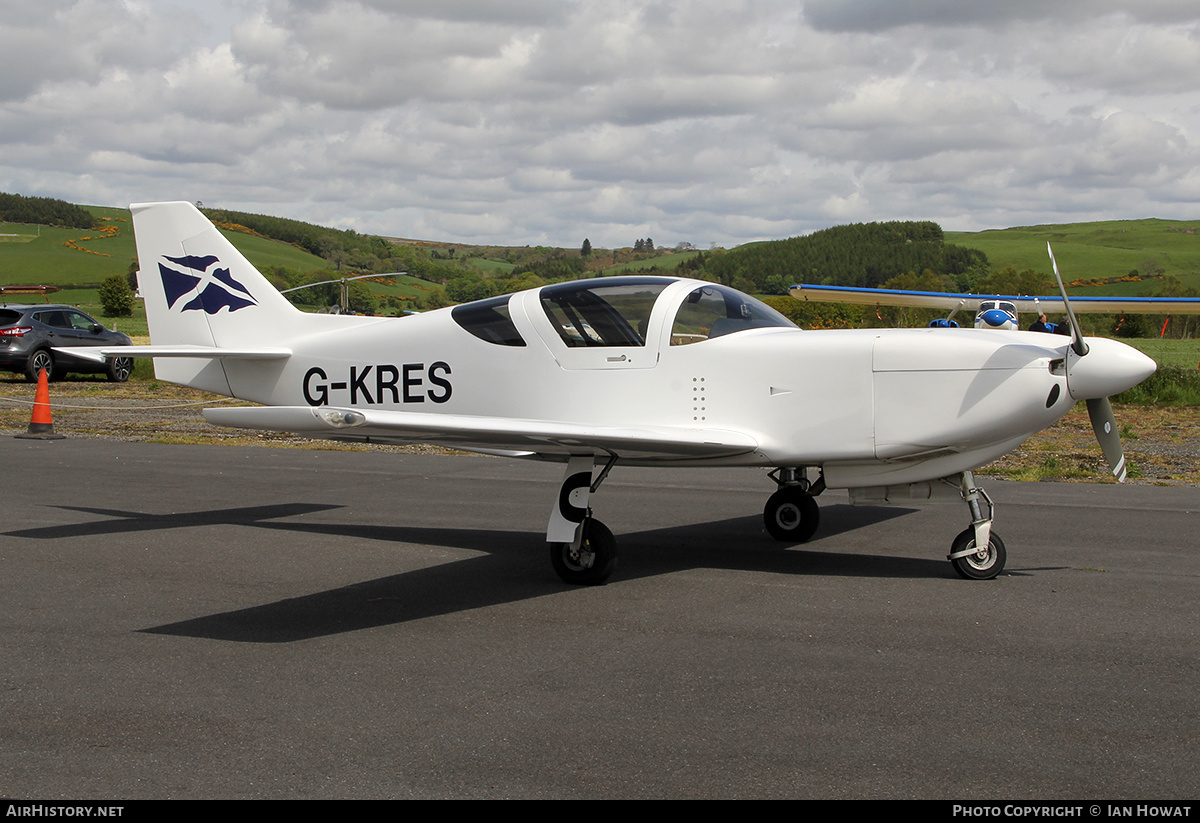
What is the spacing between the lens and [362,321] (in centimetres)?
848

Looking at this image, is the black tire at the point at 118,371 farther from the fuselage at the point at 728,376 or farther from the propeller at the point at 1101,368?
the propeller at the point at 1101,368

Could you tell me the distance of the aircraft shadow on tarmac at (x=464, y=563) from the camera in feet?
18.6

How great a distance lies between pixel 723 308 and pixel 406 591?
2858 mm

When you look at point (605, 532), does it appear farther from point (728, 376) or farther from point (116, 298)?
point (116, 298)

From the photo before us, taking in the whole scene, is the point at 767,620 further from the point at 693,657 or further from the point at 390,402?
the point at 390,402

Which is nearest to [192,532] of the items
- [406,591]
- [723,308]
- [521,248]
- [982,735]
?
[406,591]

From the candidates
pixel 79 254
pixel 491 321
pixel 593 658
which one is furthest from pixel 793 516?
pixel 79 254

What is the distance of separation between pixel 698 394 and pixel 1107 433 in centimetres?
273

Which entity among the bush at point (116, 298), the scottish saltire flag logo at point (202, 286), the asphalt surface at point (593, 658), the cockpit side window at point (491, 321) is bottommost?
the asphalt surface at point (593, 658)

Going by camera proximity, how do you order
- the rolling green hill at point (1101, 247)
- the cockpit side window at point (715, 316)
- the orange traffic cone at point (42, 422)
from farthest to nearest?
the rolling green hill at point (1101, 247), the orange traffic cone at point (42, 422), the cockpit side window at point (715, 316)

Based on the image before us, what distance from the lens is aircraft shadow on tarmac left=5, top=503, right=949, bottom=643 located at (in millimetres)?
5676

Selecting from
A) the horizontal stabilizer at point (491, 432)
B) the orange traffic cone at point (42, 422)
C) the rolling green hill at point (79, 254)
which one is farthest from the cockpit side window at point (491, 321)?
the rolling green hill at point (79, 254)

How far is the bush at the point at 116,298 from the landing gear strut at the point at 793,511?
9515 centimetres
